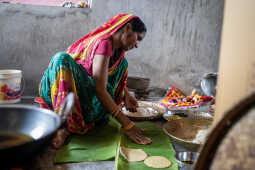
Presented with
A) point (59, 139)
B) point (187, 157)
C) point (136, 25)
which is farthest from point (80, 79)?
point (187, 157)

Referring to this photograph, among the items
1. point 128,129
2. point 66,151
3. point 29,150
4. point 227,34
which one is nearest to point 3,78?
point 66,151

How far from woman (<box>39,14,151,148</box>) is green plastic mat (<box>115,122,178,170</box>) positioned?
0.22 ft

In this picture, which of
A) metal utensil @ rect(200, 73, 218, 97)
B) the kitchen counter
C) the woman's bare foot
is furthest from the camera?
metal utensil @ rect(200, 73, 218, 97)

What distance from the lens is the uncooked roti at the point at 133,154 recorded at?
1.58m

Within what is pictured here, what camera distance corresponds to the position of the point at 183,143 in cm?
145

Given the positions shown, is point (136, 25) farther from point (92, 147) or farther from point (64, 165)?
point (64, 165)

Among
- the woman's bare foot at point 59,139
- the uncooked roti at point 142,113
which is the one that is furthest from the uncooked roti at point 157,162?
the uncooked roti at point 142,113

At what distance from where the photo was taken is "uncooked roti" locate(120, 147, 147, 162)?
5.19ft

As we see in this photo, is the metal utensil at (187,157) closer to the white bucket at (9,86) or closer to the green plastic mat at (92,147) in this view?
A: the green plastic mat at (92,147)

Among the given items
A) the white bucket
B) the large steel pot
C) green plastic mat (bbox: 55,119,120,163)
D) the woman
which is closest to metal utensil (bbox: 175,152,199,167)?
the woman

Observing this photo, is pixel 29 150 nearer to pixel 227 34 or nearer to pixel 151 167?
pixel 227 34

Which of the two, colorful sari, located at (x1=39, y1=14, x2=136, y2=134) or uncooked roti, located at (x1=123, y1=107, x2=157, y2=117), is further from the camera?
uncooked roti, located at (x1=123, y1=107, x2=157, y2=117)

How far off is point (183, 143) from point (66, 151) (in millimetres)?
829

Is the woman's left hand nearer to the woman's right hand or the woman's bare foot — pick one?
the woman's right hand
